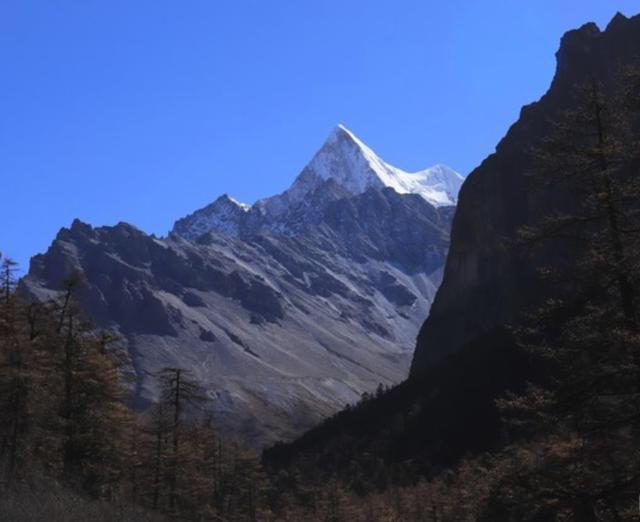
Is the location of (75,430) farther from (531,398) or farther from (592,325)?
(592,325)

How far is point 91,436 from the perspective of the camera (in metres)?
32.7

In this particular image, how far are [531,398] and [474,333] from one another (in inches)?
6319

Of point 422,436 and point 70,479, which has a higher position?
point 422,436

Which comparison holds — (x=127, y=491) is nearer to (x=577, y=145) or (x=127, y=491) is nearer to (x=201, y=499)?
(x=201, y=499)

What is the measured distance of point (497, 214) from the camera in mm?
189000

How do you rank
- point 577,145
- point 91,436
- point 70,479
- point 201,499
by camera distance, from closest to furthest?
point 577,145
point 70,479
point 91,436
point 201,499

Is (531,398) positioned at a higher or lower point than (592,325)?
lower

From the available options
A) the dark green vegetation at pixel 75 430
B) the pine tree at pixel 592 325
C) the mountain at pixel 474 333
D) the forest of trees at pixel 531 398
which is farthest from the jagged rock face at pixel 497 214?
the pine tree at pixel 592 325

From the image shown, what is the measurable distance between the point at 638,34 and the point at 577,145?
171210 millimetres

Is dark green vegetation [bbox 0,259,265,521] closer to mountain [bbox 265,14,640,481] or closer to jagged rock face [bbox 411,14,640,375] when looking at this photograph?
mountain [bbox 265,14,640,481]

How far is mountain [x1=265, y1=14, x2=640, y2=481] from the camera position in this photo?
12638 cm

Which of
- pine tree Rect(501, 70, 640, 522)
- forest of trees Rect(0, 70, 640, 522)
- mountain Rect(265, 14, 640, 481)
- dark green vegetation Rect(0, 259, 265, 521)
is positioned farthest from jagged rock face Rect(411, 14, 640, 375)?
pine tree Rect(501, 70, 640, 522)

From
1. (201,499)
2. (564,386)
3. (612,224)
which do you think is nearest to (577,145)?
(612,224)

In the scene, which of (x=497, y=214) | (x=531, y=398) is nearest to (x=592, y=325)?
(x=531, y=398)
